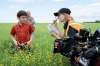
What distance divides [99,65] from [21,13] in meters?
4.59

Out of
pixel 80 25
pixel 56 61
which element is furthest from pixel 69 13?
pixel 56 61

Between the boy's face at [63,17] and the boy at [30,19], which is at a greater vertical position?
the boy's face at [63,17]

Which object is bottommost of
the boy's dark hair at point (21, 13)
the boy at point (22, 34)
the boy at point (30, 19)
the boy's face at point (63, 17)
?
the boy at point (22, 34)

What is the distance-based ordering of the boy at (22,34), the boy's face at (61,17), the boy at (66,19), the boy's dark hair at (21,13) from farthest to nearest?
the boy at (22,34), the boy's dark hair at (21,13), the boy's face at (61,17), the boy at (66,19)

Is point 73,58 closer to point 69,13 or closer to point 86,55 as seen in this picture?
point 86,55

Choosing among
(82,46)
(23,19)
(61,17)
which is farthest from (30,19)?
(82,46)

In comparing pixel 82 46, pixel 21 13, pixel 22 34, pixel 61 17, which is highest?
pixel 61 17

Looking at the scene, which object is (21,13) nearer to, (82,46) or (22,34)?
(22,34)

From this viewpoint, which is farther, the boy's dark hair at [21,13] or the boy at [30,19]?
the boy at [30,19]

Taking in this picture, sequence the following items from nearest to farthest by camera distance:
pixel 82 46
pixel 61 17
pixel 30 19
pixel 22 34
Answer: pixel 82 46, pixel 61 17, pixel 30 19, pixel 22 34

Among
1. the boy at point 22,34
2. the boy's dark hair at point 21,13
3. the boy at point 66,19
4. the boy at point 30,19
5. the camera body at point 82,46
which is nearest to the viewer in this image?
the camera body at point 82,46

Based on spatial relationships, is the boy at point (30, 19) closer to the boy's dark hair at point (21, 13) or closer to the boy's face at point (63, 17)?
the boy's dark hair at point (21, 13)

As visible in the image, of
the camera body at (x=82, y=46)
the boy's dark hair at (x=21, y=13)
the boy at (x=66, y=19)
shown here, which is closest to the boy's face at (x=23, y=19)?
the boy's dark hair at (x=21, y=13)

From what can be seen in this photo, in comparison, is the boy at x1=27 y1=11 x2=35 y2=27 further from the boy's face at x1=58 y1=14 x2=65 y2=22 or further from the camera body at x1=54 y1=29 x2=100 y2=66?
the camera body at x1=54 y1=29 x2=100 y2=66
